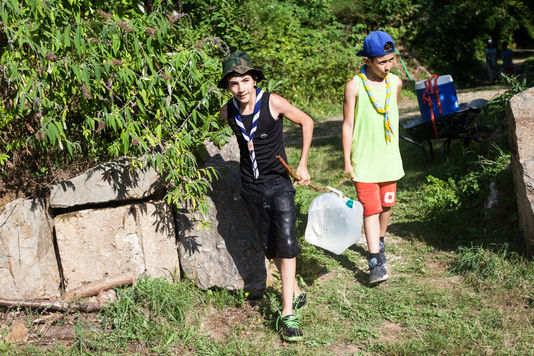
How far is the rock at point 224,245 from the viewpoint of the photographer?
394cm

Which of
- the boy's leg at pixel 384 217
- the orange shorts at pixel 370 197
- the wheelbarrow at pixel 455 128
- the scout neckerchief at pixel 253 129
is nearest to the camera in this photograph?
the scout neckerchief at pixel 253 129

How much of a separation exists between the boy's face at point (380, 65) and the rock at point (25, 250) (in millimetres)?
2610

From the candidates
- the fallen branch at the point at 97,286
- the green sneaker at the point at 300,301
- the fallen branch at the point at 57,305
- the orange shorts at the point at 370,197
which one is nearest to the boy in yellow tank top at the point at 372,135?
the orange shorts at the point at 370,197

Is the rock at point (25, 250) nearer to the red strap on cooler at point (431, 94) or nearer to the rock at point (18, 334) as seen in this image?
the rock at point (18, 334)

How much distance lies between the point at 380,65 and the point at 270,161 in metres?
1.13

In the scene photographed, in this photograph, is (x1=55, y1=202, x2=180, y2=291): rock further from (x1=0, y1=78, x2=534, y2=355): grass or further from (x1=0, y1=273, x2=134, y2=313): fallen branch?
(x1=0, y1=78, x2=534, y2=355): grass

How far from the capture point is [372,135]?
12.8 ft

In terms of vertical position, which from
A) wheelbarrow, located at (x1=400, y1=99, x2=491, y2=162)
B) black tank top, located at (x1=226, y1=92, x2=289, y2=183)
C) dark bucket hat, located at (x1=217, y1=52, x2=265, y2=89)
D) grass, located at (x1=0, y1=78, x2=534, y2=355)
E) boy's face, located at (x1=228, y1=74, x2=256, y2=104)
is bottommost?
grass, located at (x1=0, y1=78, x2=534, y2=355)

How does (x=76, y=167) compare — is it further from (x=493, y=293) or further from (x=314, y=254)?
(x=493, y=293)

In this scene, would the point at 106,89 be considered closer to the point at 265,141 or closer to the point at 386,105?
the point at 265,141

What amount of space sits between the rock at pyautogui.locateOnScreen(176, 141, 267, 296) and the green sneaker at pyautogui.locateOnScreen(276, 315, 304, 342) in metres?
0.58

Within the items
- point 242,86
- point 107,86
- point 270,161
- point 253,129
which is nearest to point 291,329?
point 270,161

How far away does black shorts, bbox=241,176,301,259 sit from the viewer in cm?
345

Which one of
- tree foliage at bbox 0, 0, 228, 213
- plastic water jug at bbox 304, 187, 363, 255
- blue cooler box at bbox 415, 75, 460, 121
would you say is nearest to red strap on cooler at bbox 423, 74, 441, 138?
blue cooler box at bbox 415, 75, 460, 121
